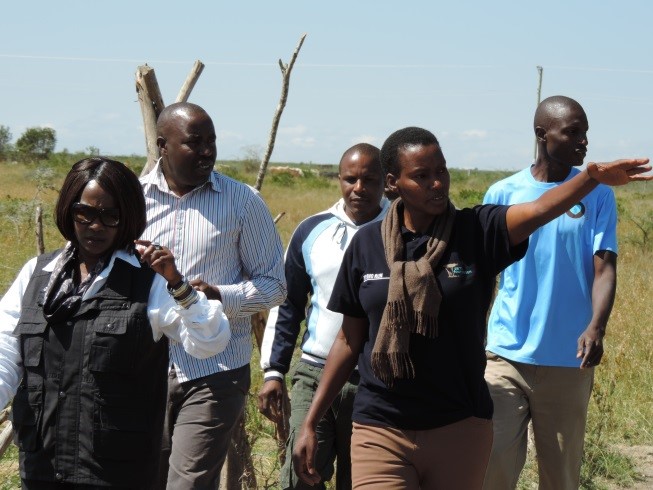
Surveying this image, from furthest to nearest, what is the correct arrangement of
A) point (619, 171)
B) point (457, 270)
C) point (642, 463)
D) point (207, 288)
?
point (642, 463) < point (207, 288) < point (457, 270) < point (619, 171)

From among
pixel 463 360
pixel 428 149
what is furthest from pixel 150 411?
pixel 428 149

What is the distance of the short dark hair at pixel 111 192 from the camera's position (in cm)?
329

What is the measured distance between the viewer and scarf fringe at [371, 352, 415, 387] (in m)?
3.30

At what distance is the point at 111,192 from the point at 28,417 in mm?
739

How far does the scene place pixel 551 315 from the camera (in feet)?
14.5

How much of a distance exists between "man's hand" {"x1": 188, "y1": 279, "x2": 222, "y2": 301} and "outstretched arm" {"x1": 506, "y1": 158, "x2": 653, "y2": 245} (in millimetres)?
1180

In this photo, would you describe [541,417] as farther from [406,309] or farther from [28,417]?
[28,417]

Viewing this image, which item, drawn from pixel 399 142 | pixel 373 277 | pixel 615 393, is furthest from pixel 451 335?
pixel 615 393

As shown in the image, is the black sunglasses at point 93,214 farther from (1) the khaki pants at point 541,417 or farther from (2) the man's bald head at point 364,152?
(1) the khaki pants at point 541,417

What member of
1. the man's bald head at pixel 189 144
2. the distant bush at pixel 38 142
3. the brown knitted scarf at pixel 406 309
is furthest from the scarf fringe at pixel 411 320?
the distant bush at pixel 38 142

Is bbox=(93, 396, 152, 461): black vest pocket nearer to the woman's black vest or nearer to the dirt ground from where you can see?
the woman's black vest

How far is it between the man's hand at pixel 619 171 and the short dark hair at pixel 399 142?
61 centimetres

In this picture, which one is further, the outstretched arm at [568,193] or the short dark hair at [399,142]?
the short dark hair at [399,142]

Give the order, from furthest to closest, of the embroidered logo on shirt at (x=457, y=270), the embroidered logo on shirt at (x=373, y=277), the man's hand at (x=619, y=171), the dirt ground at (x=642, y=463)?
1. the dirt ground at (x=642, y=463)
2. the embroidered logo on shirt at (x=373, y=277)
3. the embroidered logo on shirt at (x=457, y=270)
4. the man's hand at (x=619, y=171)
